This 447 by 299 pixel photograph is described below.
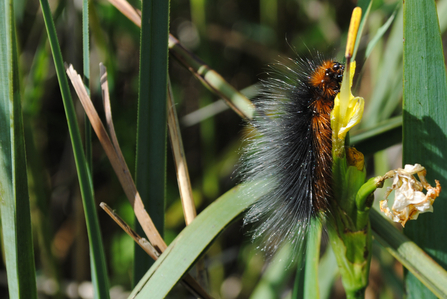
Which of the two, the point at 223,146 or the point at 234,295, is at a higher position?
the point at 223,146

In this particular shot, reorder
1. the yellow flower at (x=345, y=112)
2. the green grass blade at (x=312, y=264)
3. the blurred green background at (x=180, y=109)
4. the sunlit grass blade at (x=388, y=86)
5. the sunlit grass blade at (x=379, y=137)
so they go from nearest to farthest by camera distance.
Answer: the yellow flower at (x=345, y=112)
the green grass blade at (x=312, y=264)
the sunlit grass blade at (x=379, y=137)
the sunlit grass blade at (x=388, y=86)
the blurred green background at (x=180, y=109)

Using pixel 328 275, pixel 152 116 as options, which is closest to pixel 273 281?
pixel 328 275

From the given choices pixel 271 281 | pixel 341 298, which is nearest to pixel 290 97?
pixel 271 281

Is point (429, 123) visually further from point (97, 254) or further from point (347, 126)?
point (97, 254)

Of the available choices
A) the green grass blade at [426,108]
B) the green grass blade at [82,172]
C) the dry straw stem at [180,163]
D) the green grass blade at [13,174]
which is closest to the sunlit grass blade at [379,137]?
the green grass blade at [426,108]

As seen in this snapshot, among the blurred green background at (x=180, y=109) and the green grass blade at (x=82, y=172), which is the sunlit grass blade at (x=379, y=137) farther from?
the green grass blade at (x=82, y=172)
